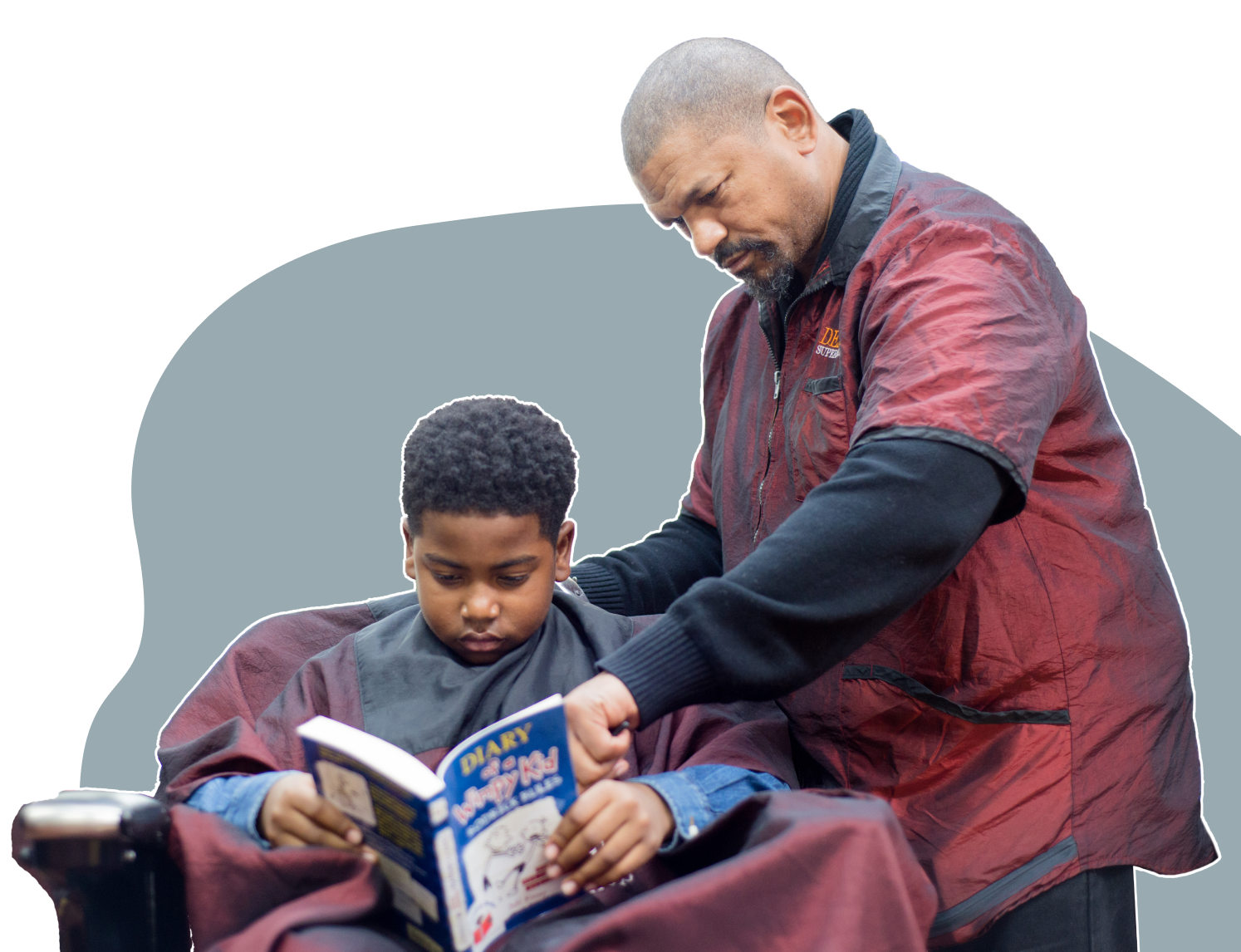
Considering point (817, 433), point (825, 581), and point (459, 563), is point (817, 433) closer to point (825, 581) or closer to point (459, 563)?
point (825, 581)

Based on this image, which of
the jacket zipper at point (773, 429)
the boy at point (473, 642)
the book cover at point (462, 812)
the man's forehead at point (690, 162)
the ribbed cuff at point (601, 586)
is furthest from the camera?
the ribbed cuff at point (601, 586)

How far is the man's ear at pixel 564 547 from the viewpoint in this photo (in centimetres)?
220

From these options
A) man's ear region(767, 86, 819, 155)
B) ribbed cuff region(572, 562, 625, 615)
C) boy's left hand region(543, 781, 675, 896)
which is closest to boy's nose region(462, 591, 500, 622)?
boy's left hand region(543, 781, 675, 896)

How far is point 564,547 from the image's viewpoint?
2217 millimetres

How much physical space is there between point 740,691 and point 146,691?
1341 mm

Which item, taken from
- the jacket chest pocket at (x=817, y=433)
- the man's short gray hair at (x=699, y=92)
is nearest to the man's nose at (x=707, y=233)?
the man's short gray hair at (x=699, y=92)

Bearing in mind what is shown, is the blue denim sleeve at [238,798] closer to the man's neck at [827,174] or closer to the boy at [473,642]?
the boy at [473,642]

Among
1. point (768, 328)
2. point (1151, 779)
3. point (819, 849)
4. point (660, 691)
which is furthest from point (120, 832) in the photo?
point (1151, 779)

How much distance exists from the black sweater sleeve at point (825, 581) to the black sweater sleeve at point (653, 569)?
0.76 meters

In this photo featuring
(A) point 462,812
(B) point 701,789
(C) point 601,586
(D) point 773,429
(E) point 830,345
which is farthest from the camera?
(C) point 601,586

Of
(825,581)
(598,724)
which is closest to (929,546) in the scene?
(825,581)

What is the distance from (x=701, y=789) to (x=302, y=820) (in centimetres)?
55

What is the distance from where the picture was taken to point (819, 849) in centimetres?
172

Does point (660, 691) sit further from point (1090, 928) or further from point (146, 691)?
point (146, 691)
